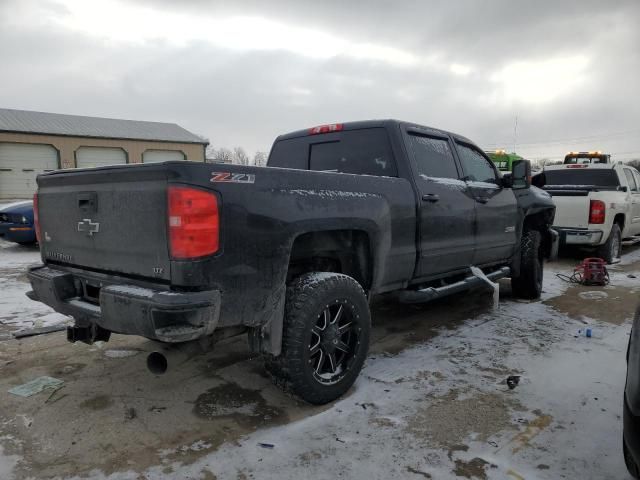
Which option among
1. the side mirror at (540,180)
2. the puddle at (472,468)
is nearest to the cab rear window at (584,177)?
the side mirror at (540,180)

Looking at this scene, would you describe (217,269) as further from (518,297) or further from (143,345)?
(518,297)

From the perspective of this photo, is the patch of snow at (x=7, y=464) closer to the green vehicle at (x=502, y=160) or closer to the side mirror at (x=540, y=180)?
the side mirror at (x=540, y=180)

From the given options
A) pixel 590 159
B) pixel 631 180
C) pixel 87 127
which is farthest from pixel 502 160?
pixel 87 127

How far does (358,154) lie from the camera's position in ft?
13.3

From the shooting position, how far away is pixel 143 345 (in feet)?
13.6

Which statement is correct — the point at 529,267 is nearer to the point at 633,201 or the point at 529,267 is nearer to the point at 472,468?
the point at 472,468

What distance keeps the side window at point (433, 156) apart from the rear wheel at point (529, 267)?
1.94 m

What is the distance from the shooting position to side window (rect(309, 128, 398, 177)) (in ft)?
12.8

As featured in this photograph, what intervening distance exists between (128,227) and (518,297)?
16.8 ft

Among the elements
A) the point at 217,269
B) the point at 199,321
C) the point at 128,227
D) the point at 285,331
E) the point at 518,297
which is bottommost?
the point at 518,297

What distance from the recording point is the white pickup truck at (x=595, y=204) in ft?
26.8

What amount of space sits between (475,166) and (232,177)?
10.7ft

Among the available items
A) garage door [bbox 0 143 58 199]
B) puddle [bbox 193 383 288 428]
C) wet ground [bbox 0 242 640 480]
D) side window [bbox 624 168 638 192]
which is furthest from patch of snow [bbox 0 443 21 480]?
garage door [bbox 0 143 58 199]

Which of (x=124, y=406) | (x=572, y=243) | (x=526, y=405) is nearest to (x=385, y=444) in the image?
(x=526, y=405)
